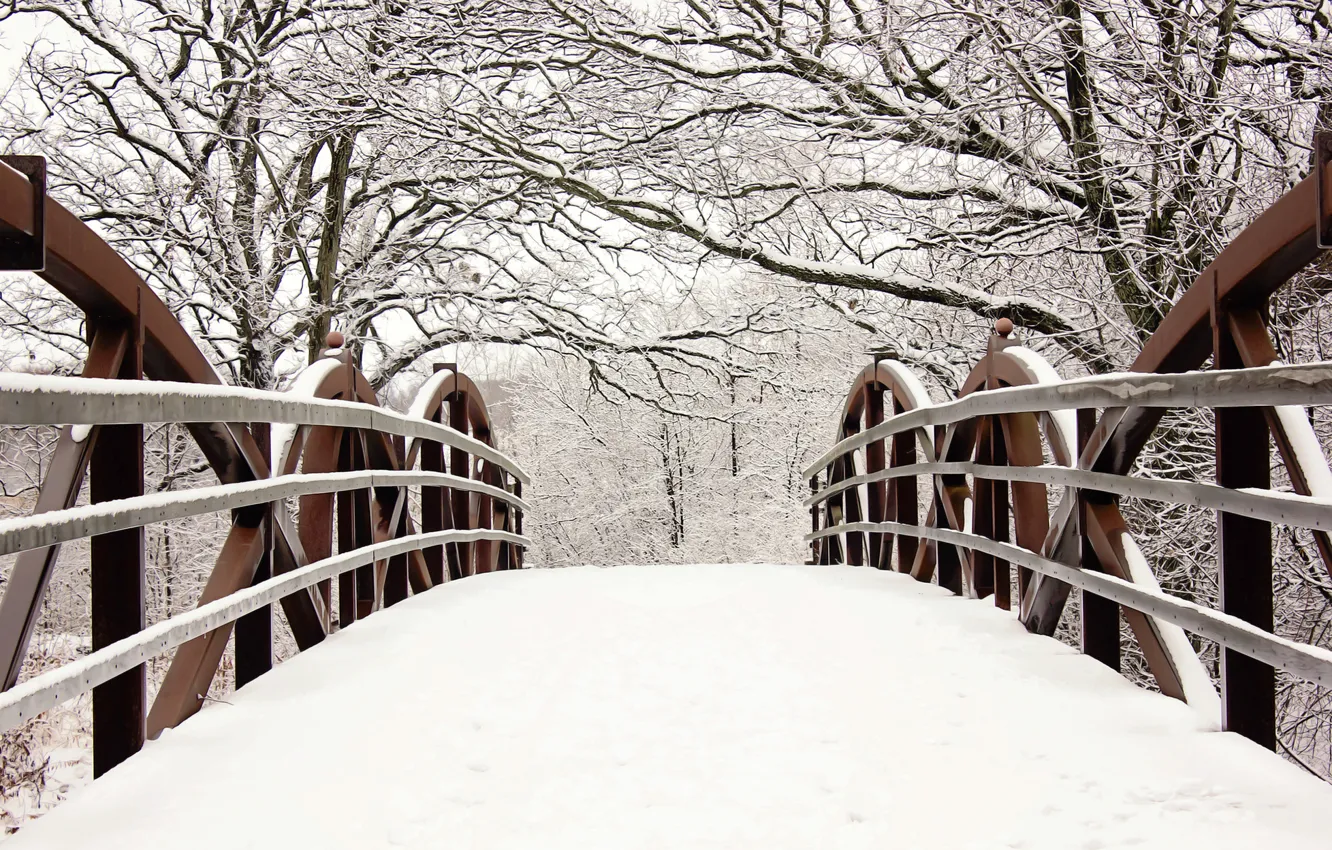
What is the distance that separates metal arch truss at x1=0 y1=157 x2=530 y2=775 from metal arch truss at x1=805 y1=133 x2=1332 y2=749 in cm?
273

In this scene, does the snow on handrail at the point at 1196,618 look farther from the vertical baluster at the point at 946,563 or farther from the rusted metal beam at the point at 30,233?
the rusted metal beam at the point at 30,233

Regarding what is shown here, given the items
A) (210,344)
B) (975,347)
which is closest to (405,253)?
(210,344)

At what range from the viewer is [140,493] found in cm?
278

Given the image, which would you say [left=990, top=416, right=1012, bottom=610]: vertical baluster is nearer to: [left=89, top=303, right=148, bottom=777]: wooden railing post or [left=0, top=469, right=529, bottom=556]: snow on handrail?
[left=0, top=469, right=529, bottom=556]: snow on handrail

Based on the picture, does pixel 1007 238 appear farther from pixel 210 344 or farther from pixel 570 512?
pixel 570 512

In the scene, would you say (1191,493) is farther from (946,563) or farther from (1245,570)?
(946,563)

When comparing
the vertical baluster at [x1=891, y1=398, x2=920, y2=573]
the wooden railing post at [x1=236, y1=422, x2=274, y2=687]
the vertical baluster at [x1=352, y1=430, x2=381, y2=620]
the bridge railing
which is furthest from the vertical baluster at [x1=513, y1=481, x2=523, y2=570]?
the wooden railing post at [x1=236, y1=422, x2=274, y2=687]

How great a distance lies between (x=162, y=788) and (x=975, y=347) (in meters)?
10.0

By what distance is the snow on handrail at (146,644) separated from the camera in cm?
207

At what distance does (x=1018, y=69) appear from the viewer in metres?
7.82

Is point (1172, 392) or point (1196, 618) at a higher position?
point (1172, 392)

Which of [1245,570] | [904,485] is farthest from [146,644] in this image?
[904,485]

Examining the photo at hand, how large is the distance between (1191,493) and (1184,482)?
1.5 inches

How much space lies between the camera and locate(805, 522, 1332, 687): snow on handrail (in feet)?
7.52
